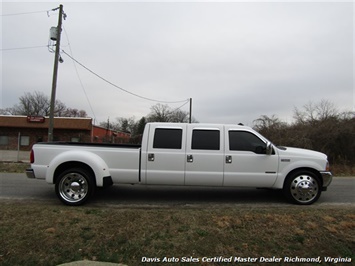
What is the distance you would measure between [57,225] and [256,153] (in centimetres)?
437

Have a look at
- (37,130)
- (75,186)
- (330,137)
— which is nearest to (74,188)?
(75,186)

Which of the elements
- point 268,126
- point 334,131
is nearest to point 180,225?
point 334,131

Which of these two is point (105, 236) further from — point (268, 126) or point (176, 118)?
point (176, 118)

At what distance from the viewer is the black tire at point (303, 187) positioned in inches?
246

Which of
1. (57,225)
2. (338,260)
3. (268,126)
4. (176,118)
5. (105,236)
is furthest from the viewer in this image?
(176,118)

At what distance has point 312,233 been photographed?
425cm

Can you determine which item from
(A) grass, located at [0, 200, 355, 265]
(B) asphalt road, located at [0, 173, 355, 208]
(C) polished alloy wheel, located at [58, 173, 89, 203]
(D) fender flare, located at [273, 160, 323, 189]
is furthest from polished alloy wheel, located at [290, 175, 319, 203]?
(C) polished alloy wheel, located at [58, 173, 89, 203]

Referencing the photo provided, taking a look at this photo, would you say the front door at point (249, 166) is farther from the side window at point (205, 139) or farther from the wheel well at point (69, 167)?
the wheel well at point (69, 167)

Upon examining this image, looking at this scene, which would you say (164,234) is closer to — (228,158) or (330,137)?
(228,158)

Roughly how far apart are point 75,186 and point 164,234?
2.83 meters

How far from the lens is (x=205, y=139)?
6.38 meters

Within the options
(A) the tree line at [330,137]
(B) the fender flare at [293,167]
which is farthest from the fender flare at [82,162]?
(A) the tree line at [330,137]

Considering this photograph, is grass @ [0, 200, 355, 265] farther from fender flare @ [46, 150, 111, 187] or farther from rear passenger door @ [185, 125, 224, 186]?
rear passenger door @ [185, 125, 224, 186]

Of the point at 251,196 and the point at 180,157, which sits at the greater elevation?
the point at 180,157
